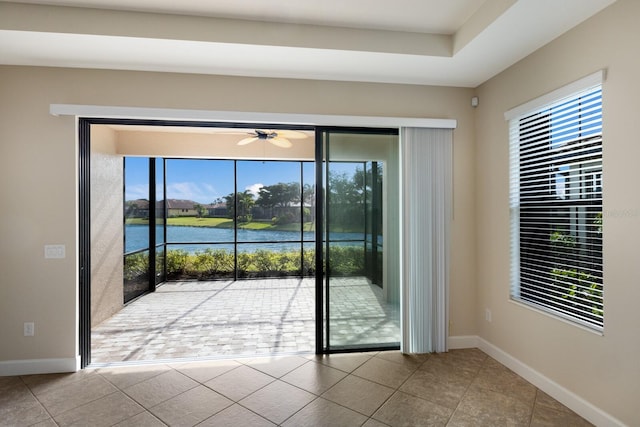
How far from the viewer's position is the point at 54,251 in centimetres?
297

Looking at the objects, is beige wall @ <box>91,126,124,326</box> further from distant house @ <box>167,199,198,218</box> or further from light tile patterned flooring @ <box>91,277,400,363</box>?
distant house @ <box>167,199,198,218</box>

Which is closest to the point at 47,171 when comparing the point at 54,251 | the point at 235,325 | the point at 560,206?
the point at 54,251

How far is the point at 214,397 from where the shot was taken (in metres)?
2.59

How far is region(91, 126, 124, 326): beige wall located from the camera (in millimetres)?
4316

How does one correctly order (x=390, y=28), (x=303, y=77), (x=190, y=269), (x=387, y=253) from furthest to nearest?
(x=190, y=269) → (x=387, y=253) → (x=303, y=77) → (x=390, y=28)

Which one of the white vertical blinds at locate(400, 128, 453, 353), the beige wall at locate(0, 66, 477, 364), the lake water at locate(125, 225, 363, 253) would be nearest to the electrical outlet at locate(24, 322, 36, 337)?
the beige wall at locate(0, 66, 477, 364)

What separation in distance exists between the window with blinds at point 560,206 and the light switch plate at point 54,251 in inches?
159

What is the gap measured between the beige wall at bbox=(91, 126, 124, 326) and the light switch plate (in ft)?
4.53

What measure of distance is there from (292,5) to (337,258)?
7.30ft

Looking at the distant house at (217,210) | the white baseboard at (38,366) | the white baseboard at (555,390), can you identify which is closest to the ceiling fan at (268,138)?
the distant house at (217,210)

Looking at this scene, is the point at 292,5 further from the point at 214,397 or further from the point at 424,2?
the point at 214,397

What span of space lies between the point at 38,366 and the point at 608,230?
14.9 feet

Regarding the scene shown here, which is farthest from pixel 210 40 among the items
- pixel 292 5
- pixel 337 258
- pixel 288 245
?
pixel 288 245

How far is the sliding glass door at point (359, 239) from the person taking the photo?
3.41 metres
